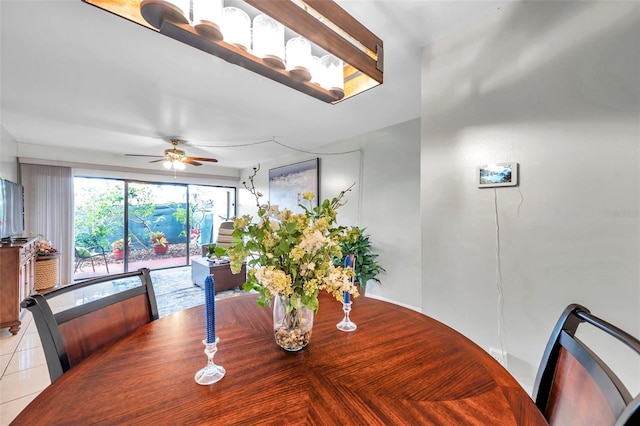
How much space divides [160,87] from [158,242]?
4300mm

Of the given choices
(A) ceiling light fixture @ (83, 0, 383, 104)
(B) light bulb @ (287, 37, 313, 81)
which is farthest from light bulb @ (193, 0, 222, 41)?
(B) light bulb @ (287, 37, 313, 81)

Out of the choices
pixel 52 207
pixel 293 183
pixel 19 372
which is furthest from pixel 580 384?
pixel 52 207

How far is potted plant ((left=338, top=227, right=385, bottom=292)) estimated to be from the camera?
327 centimetres

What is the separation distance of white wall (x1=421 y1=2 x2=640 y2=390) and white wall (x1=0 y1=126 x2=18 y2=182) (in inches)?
193

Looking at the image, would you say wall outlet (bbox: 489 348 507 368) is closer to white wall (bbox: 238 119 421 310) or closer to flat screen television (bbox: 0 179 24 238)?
white wall (bbox: 238 119 421 310)

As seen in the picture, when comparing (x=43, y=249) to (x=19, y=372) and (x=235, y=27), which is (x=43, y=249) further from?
(x=235, y=27)

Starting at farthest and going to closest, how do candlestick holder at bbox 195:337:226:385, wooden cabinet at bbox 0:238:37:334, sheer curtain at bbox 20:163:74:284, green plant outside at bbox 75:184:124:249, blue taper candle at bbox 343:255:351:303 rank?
green plant outside at bbox 75:184:124:249, sheer curtain at bbox 20:163:74:284, wooden cabinet at bbox 0:238:37:334, blue taper candle at bbox 343:255:351:303, candlestick holder at bbox 195:337:226:385

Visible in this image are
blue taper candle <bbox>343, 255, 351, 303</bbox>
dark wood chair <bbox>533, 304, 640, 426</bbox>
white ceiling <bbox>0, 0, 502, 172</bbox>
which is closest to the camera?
dark wood chair <bbox>533, 304, 640, 426</bbox>

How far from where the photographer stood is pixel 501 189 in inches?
57.5

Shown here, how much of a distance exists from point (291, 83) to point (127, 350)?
1.18m

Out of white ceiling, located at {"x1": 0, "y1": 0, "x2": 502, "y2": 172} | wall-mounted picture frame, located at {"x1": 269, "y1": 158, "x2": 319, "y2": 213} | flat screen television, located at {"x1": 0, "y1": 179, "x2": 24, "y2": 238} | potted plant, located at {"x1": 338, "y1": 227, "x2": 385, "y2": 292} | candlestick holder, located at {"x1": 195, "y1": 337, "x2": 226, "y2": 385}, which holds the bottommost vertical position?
potted plant, located at {"x1": 338, "y1": 227, "x2": 385, "y2": 292}

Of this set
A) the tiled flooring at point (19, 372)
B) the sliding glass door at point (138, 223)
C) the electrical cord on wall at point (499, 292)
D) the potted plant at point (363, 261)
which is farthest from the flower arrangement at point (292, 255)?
the sliding glass door at point (138, 223)

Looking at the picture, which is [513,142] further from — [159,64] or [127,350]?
[159,64]

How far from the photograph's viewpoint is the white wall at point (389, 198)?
10.4 feet
